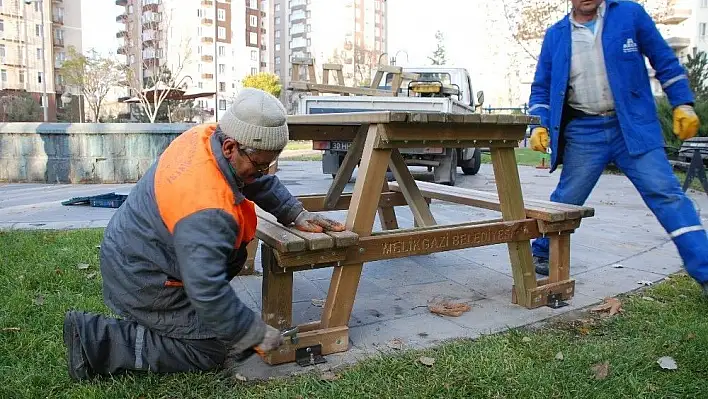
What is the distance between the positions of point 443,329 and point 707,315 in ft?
4.56

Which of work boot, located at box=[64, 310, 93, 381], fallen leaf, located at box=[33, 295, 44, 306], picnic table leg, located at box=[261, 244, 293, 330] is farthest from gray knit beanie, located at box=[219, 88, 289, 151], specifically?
fallen leaf, located at box=[33, 295, 44, 306]

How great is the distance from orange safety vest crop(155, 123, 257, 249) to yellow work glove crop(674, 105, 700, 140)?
2.64 meters

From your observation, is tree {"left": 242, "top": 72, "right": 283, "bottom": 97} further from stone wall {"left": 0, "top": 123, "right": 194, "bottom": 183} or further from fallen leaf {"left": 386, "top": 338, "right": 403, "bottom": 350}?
fallen leaf {"left": 386, "top": 338, "right": 403, "bottom": 350}

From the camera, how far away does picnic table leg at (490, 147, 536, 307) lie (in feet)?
10.6

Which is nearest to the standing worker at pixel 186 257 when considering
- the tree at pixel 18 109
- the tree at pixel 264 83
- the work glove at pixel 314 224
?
the work glove at pixel 314 224

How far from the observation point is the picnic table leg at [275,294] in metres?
2.62

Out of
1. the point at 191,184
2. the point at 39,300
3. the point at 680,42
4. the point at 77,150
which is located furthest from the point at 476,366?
the point at 680,42

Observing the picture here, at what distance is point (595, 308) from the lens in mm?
3426

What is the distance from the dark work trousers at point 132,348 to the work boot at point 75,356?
13 millimetres

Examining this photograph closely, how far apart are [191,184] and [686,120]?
287 cm

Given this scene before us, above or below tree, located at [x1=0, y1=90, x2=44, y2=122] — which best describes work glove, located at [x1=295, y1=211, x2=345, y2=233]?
below

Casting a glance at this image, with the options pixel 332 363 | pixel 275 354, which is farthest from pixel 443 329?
pixel 275 354

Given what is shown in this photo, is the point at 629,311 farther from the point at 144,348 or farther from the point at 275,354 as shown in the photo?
the point at 144,348

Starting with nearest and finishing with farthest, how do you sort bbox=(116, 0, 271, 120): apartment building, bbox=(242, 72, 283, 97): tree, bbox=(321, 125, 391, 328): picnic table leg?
bbox=(321, 125, 391, 328): picnic table leg < bbox=(242, 72, 283, 97): tree < bbox=(116, 0, 271, 120): apartment building
